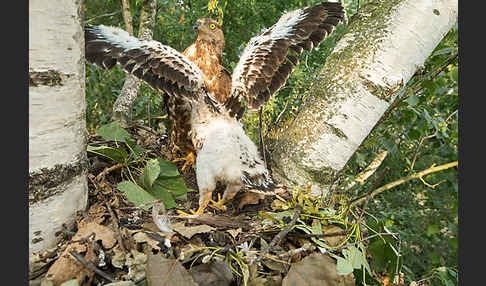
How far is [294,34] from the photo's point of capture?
1549 mm

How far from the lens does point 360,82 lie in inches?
48.8

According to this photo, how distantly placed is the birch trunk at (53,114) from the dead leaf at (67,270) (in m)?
0.11

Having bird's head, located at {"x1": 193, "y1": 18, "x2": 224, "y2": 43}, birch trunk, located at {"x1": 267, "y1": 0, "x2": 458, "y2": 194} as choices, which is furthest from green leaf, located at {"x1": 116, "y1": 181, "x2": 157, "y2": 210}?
bird's head, located at {"x1": 193, "y1": 18, "x2": 224, "y2": 43}

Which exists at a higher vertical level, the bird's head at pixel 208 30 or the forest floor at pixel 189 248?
the bird's head at pixel 208 30

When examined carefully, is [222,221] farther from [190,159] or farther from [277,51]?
[277,51]

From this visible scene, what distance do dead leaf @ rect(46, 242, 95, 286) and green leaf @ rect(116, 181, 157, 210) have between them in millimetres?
323

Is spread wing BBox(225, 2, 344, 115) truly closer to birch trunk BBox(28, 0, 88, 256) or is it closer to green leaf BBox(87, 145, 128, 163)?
green leaf BBox(87, 145, 128, 163)

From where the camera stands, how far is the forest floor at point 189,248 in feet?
2.53

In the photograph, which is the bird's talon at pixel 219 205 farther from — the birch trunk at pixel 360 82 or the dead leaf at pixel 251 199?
the birch trunk at pixel 360 82

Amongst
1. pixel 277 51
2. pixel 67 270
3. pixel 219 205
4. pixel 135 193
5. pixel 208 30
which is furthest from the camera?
pixel 208 30

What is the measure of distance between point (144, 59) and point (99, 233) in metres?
0.77

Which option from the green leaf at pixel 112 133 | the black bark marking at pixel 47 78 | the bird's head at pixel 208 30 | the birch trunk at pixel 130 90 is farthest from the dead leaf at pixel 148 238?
the bird's head at pixel 208 30

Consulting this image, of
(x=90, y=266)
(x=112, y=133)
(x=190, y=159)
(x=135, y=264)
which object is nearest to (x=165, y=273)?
(x=135, y=264)

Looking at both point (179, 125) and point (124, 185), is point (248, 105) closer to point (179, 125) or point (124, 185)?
point (179, 125)
